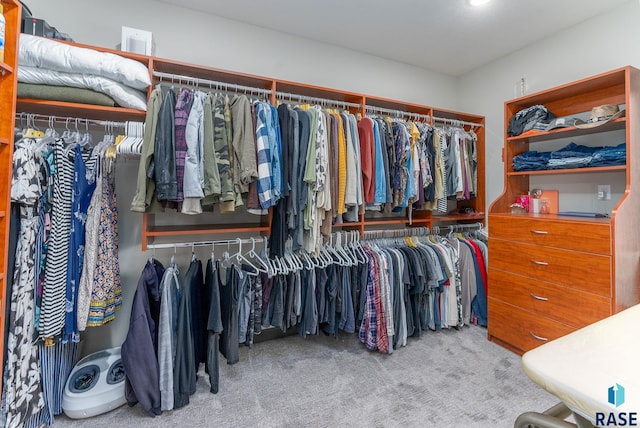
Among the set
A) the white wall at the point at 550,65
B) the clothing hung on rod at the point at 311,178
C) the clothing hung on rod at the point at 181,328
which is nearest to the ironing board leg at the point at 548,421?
the clothing hung on rod at the point at 311,178

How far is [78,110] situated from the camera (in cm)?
171

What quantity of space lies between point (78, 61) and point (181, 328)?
1.57 metres

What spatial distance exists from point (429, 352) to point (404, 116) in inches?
84.6

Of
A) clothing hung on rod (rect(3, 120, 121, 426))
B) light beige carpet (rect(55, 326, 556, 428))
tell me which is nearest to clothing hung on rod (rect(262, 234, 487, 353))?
light beige carpet (rect(55, 326, 556, 428))

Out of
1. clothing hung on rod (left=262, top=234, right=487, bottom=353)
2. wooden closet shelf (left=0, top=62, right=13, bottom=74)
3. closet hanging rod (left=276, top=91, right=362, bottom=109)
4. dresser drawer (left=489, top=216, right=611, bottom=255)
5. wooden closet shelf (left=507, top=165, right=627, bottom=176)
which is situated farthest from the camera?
closet hanging rod (left=276, top=91, right=362, bottom=109)

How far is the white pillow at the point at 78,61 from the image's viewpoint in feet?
4.89

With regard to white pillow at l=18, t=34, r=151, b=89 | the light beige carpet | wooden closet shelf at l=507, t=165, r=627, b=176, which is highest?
white pillow at l=18, t=34, r=151, b=89

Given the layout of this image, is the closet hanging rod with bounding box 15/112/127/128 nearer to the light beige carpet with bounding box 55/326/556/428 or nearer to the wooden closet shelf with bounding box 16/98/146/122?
the wooden closet shelf with bounding box 16/98/146/122

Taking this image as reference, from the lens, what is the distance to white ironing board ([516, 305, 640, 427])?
57 centimetres

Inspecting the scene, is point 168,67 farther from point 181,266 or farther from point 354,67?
point 354,67

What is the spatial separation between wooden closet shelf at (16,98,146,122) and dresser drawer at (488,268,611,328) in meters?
2.84

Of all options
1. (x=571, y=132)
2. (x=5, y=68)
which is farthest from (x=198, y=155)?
(x=571, y=132)

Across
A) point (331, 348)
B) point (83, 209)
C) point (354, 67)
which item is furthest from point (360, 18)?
point (331, 348)

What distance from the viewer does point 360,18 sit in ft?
7.55
